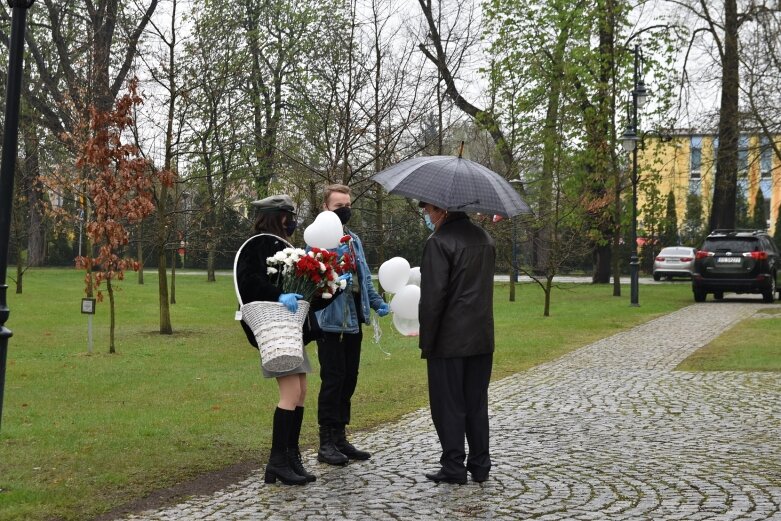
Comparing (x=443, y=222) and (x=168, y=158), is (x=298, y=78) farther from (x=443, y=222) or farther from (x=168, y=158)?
(x=443, y=222)

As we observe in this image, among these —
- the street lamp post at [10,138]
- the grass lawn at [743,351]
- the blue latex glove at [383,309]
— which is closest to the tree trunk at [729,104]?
the grass lawn at [743,351]

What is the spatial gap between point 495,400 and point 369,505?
4745mm

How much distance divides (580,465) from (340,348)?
1842 mm

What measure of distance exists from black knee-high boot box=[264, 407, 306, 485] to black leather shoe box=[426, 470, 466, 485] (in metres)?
0.83

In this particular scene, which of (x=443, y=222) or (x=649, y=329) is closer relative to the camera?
(x=443, y=222)

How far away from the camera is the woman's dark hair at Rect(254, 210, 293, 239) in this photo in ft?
21.6

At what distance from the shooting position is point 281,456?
6.45 metres

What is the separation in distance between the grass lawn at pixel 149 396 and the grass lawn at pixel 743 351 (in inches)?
82.3

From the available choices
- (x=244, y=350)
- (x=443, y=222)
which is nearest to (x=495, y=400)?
(x=443, y=222)

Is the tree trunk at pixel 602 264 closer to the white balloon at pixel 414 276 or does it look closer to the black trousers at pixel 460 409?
the white balloon at pixel 414 276

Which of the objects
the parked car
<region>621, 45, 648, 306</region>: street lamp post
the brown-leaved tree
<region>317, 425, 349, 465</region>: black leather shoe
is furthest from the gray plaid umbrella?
the parked car

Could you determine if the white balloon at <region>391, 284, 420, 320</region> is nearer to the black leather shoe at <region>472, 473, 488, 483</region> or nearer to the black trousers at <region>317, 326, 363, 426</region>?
the black trousers at <region>317, 326, 363, 426</region>

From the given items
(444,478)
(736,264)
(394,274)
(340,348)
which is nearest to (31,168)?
(736,264)

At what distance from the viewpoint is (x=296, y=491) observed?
6.27 meters
